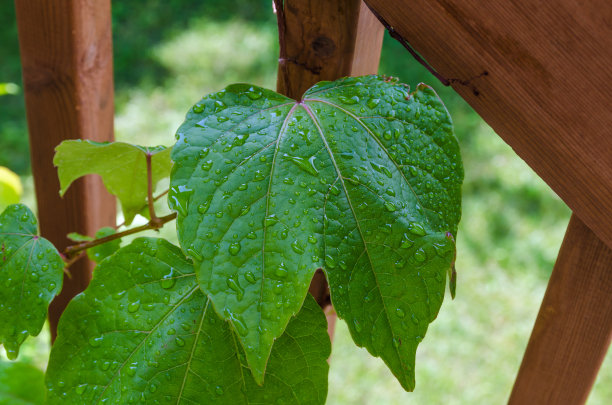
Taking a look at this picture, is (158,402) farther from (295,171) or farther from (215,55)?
(215,55)

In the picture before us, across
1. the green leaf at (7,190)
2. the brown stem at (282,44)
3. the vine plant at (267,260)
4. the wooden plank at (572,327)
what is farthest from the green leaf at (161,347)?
the green leaf at (7,190)

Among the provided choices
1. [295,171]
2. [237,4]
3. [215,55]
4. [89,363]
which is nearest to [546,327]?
[295,171]

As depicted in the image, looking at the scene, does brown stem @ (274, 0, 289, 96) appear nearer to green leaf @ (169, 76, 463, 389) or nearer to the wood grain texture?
the wood grain texture

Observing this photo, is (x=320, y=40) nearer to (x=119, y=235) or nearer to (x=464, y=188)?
(x=119, y=235)

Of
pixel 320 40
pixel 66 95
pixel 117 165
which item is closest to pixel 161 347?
pixel 117 165

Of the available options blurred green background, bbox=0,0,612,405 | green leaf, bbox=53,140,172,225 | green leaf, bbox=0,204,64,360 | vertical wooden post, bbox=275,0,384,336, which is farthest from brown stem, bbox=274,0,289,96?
blurred green background, bbox=0,0,612,405

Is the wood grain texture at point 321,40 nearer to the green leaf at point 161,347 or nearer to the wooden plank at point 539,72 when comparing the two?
the wooden plank at point 539,72
